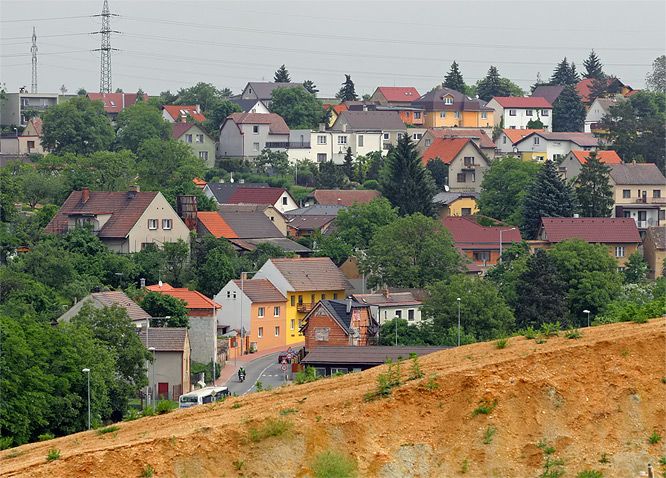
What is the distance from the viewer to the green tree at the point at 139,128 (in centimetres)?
9150

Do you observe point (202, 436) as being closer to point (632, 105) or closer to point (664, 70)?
point (632, 105)

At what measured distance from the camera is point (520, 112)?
360ft

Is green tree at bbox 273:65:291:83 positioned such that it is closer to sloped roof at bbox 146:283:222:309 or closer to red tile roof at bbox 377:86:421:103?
red tile roof at bbox 377:86:421:103

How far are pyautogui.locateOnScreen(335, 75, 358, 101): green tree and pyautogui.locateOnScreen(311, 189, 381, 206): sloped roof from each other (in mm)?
39248

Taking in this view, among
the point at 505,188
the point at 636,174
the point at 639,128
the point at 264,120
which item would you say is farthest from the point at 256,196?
the point at 639,128

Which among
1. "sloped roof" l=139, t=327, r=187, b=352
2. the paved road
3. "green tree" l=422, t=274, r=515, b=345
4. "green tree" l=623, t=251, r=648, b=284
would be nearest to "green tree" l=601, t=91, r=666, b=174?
"green tree" l=623, t=251, r=648, b=284

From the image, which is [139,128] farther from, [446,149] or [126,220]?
[126,220]

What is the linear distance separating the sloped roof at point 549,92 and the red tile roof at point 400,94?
8073mm

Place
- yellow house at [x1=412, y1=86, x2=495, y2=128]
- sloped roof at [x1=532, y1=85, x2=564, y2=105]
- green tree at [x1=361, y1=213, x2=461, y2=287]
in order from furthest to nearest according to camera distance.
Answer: sloped roof at [x1=532, y1=85, x2=564, y2=105], yellow house at [x1=412, y1=86, x2=495, y2=128], green tree at [x1=361, y1=213, x2=461, y2=287]

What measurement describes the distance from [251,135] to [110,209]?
1097 inches

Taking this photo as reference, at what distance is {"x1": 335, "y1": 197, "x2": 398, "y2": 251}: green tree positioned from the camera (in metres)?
69.8

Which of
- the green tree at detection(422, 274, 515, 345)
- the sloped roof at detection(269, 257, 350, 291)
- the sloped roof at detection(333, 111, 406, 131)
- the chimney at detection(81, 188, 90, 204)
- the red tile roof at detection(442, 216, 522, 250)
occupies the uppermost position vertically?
the sloped roof at detection(333, 111, 406, 131)

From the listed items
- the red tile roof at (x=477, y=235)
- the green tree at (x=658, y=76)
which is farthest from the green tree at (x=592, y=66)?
the red tile roof at (x=477, y=235)

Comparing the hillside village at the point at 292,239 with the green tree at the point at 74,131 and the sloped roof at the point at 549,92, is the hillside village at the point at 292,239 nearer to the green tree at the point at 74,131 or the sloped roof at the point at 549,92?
the green tree at the point at 74,131
